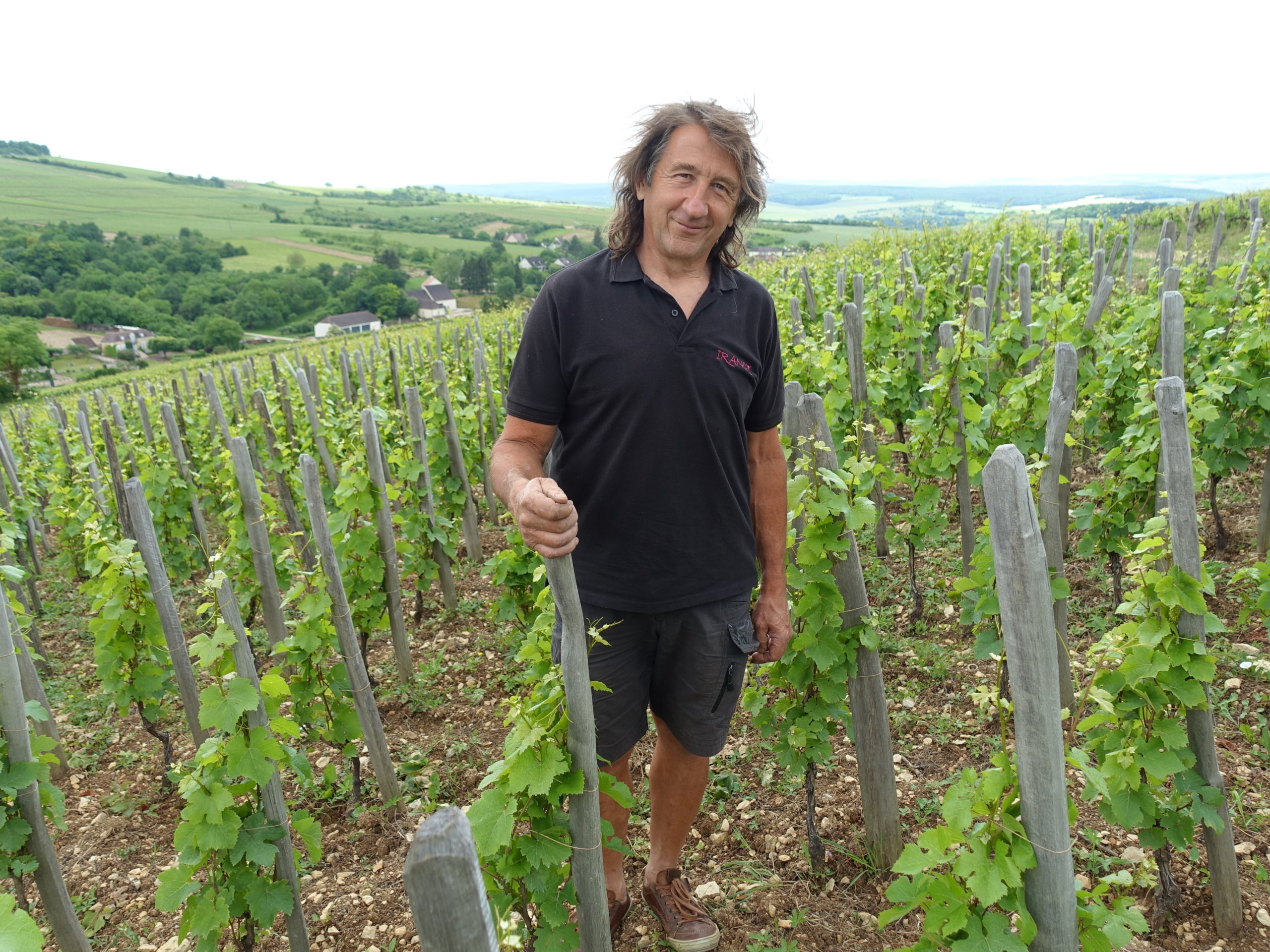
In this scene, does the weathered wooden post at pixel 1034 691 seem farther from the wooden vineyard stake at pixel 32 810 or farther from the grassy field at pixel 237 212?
the grassy field at pixel 237 212

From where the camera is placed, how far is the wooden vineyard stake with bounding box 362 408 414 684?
4.40 meters

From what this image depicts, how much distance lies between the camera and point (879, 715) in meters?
2.68

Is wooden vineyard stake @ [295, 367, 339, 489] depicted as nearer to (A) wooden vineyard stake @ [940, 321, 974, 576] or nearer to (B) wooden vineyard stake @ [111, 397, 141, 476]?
(B) wooden vineyard stake @ [111, 397, 141, 476]

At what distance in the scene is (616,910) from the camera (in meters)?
Result: 2.59

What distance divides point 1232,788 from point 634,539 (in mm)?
2693

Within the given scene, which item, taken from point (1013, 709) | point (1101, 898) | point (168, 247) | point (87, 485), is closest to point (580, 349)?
point (1013, 709)

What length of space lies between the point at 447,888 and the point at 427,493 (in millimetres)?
A: 5204

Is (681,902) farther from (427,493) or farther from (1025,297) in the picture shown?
(1025,297)

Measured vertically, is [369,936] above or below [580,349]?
below

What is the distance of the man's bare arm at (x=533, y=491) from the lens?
154 centimetres

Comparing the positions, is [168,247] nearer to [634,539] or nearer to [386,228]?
[386,228]

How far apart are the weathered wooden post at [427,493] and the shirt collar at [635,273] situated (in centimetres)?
381

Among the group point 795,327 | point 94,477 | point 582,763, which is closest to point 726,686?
point 582,763

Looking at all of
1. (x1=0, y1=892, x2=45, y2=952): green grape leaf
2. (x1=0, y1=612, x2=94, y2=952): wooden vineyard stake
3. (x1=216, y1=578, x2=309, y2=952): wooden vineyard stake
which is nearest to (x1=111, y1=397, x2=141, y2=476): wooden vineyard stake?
(x1=0, y1=612, x2=94, y2=952): wooden vineyard stake
